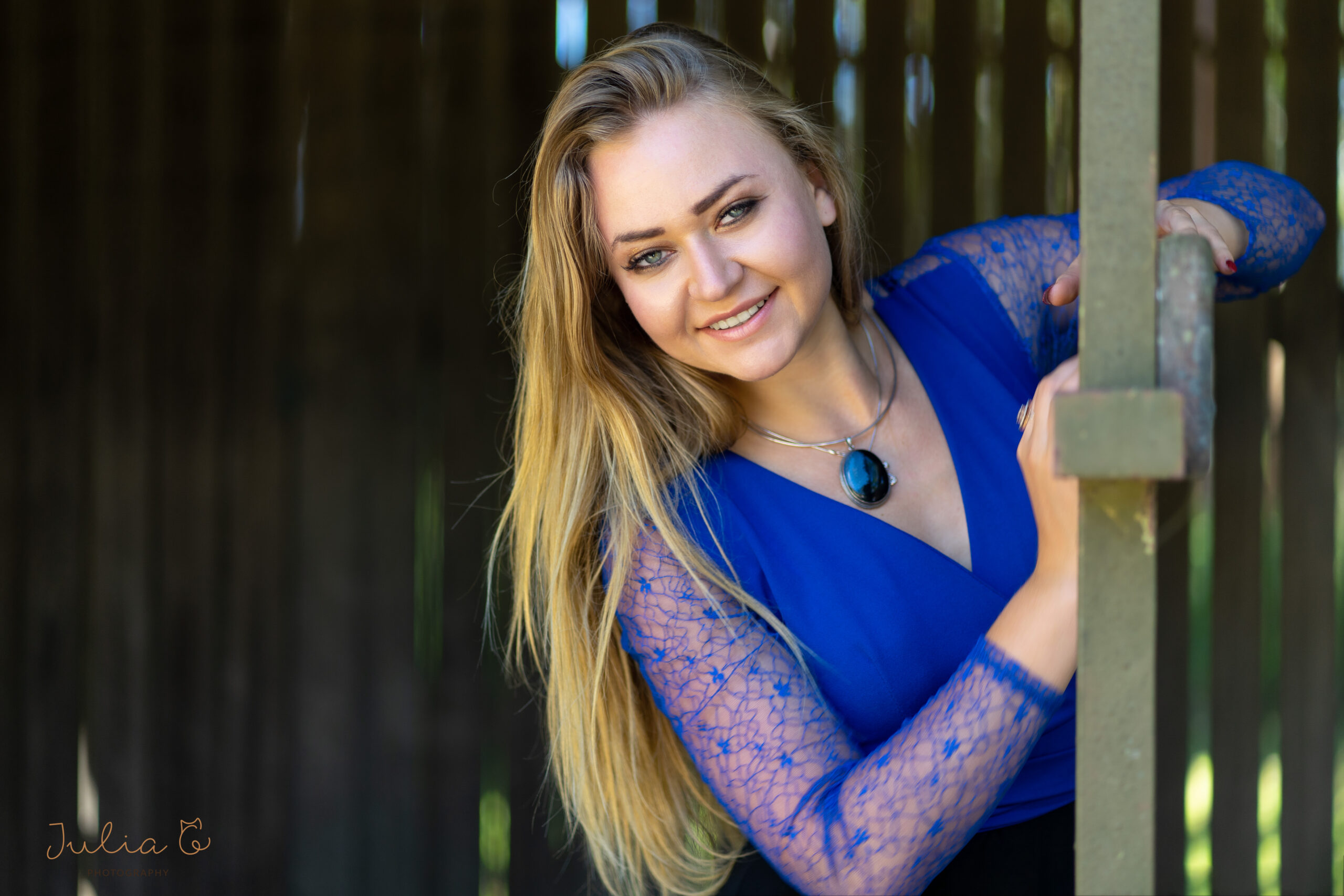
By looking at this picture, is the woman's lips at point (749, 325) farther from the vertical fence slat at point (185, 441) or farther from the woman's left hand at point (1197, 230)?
the vertical fence slat at point (185, 441)

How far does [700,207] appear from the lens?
1.36 m

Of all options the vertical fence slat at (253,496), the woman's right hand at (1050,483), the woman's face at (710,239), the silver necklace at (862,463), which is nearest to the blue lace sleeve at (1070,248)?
the silver necklace at (862,463)

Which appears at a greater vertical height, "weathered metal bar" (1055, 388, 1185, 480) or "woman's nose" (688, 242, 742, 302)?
"woman's nose" (688, 242, 742, 302)

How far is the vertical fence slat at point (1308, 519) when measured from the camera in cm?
296

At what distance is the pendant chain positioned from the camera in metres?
1.60

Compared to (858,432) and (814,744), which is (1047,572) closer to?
(814,744)

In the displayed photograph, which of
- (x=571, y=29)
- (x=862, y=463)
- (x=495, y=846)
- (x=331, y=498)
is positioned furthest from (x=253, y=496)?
(x=862, y=463)

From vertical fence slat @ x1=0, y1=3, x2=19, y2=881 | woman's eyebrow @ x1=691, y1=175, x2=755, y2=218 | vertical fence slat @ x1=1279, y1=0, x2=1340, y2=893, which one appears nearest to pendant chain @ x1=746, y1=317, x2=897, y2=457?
woman's eyebrow @ x1=691, y1=175, x2=755, y2=218

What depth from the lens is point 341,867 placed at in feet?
11.8

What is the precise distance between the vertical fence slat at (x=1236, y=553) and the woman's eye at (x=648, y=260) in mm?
2271

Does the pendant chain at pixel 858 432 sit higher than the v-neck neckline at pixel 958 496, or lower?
higher

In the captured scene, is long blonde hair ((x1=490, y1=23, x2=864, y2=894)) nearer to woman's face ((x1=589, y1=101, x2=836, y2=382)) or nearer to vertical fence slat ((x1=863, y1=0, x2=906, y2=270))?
woman's face ((x1=589, y1=101, x2=836, y2=382))

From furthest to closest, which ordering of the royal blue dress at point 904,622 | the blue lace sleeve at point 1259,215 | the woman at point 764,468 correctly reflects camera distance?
the blue lace sleeve at point 1259,215 < the woman at point 764,468 < the royal blue dress at point 904,622

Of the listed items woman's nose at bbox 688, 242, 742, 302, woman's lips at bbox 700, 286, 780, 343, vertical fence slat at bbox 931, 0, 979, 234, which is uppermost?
vertical fence slat at bbox 931, 0, 979, 234
